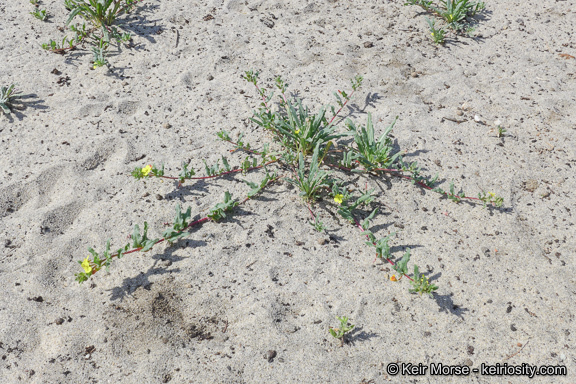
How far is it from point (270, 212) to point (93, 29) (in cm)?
267

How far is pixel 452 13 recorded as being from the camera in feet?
14.5

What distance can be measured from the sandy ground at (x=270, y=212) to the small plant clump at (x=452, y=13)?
157 millimetres

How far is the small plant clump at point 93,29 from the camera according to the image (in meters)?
3.91

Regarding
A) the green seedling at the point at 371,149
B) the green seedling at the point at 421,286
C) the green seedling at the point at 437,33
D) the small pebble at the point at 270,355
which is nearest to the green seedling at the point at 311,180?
the green seedling at the point at 371,149

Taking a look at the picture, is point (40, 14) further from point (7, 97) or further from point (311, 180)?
point (311, 180)

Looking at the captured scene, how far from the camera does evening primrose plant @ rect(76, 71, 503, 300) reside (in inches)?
106

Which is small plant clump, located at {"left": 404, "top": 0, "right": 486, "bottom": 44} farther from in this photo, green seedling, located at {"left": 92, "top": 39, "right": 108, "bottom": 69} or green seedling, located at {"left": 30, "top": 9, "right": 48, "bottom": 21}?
green seedling, located at {"left": 30, "top": 9, "right": 48, "bottom": 21}

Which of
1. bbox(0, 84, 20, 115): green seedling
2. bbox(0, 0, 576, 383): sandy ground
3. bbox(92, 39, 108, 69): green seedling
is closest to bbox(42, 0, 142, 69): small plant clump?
bbox(92, 39, 108, 69): green seedling

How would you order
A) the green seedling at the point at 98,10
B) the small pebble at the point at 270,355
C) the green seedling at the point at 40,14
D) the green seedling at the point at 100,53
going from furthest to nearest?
the green seedling at the point at 40,14 < the green seedling at the point at 98,10 < the green seedling at the point at 100,53 < the small pebble at the point at 270,355

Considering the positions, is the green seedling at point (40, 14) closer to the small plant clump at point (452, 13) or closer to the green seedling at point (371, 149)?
the green seedling at point (371, 149)

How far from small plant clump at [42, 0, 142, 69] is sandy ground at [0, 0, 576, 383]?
0.41ft

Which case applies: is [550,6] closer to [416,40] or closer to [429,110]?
[416,40]

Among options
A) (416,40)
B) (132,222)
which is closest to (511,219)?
(416,40)

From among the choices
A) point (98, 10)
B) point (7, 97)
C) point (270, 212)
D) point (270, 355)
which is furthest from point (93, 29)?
point (270, 355)
